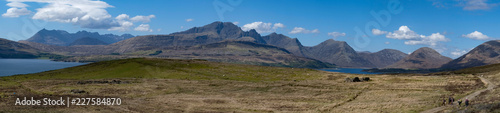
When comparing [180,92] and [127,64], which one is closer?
[180,92]

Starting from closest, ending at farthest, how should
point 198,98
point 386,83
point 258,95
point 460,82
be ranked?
1. point 198,98
2. point 258,95
3. point 460,82
4. point 386,83

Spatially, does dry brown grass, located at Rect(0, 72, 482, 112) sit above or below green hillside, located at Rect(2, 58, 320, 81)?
below

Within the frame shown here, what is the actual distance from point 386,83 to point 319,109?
4785cm

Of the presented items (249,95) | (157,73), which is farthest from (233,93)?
(157,73)

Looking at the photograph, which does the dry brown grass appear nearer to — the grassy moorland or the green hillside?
the grassy moorland

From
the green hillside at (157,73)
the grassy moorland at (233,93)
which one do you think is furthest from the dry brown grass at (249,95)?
the green hillside at (157,73)

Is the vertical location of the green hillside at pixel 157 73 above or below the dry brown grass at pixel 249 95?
above

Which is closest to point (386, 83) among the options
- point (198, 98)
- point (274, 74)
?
point (274, 74)

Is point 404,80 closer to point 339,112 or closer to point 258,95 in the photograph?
point 258,95

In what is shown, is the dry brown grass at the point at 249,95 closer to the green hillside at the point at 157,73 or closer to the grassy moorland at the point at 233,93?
the grassy moorland at the point at 233,93

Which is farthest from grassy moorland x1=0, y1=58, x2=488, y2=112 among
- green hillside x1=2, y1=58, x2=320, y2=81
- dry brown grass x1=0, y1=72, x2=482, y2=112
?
green hillside x1=2, y1=58, x2=320, y2=81

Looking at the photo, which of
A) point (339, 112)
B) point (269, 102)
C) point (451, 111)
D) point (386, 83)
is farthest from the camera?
point (386, 83)

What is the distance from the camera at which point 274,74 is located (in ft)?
439

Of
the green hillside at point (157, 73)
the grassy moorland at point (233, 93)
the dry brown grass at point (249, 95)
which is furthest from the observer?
the green hillside at point (157, 73)
